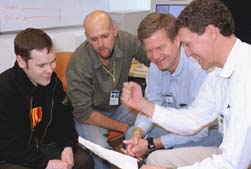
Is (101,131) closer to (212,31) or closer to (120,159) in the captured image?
(120,159)

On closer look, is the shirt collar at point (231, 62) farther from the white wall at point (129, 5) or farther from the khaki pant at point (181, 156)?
the white wall at point (129, 5)

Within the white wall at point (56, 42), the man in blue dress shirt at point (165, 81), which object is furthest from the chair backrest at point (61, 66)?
the man in blue dress shirt at point (165, 81)

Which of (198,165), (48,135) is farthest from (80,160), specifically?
(198,165)

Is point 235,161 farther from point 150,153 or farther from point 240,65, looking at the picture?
point 150,153

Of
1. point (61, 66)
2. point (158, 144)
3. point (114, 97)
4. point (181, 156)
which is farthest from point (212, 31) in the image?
point (61, 66)

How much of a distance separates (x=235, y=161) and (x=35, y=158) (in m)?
1.05

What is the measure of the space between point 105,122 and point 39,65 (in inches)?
27.0

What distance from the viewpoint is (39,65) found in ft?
5.90

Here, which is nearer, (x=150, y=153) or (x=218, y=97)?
(x=218, y=97)

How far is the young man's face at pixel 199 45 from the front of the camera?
1308 millimetres

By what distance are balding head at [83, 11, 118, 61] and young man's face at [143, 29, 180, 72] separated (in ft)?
1.37

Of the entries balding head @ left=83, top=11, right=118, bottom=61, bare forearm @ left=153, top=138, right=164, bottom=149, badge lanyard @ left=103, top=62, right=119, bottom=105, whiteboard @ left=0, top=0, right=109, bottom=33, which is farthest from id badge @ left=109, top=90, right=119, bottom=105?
whiteboard @ left=0, top=0, right=109, bottom=33

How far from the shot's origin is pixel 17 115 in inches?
70.6

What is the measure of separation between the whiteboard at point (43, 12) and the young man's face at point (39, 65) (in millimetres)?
765
